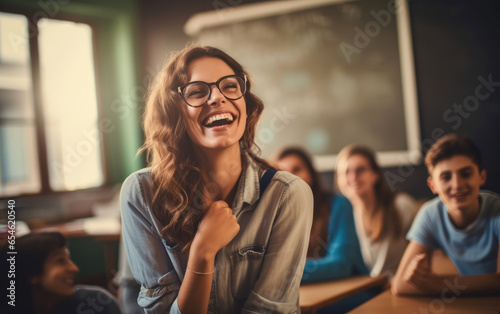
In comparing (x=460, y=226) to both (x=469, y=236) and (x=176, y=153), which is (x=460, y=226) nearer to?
(x=469, y=236)

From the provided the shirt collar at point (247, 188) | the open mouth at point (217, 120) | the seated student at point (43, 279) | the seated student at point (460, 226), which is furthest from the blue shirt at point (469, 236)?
the seated student at point (43, 279)

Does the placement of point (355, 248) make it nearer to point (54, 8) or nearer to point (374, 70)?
point (374, 70)

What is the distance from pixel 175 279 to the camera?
0.90 meters

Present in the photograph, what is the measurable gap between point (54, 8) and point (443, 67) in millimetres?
2156

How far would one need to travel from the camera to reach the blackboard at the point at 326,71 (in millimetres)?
2693

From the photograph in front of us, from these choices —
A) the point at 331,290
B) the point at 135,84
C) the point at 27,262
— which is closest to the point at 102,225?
the point at 135,84

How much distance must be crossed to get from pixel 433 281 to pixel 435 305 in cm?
6

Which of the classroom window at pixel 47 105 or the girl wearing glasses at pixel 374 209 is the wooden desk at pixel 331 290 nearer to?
the girl wearing glasses at pixel 374 209

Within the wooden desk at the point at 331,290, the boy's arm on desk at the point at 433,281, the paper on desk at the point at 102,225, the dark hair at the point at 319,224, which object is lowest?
the paper on desk at the point at 102,225

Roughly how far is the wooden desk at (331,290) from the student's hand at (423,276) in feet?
0.75

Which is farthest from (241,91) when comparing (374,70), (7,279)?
(374,70)

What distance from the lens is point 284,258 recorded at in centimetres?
90

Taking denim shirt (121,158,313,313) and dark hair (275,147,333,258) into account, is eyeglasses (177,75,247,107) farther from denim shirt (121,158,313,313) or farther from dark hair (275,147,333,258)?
dark hair (275,147,333,258)

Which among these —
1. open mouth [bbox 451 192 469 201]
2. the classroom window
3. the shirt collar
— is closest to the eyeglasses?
the shirt collar
